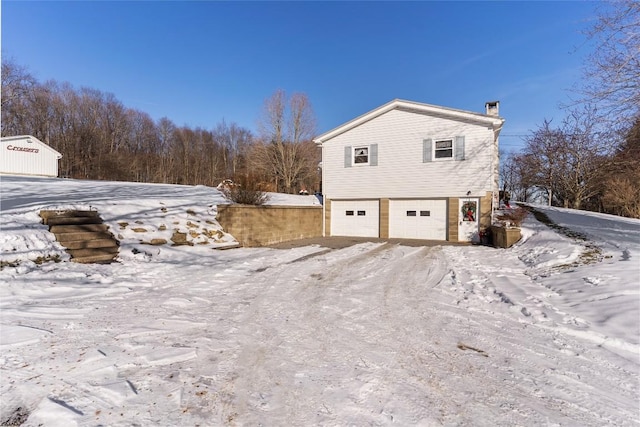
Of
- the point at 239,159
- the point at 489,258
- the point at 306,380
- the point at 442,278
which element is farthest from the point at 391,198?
the point at 239,159

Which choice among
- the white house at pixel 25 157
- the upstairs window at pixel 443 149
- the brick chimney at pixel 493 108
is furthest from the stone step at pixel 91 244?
the white house at pixel 25 157

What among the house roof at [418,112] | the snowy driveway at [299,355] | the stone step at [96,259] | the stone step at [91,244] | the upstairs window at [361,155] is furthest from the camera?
the upstairs window at [361,155]

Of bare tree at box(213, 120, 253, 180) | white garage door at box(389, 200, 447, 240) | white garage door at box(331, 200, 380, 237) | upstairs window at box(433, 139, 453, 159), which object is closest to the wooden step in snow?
white garage door at box(331, 200, 380, 237)

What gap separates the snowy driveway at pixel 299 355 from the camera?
7.07 feet

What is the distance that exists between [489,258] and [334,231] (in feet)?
26.4

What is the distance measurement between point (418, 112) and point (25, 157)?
24624 millimetres

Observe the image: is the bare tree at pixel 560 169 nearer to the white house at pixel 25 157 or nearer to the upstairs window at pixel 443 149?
the upstairs window at pixel 443 149

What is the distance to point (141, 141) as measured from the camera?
44.5 meters

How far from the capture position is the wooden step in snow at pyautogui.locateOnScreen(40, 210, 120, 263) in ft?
20.9

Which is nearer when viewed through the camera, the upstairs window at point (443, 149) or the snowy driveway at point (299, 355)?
the snowy driveway at point (299, 355)

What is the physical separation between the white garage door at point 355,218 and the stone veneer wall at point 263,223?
178 cm

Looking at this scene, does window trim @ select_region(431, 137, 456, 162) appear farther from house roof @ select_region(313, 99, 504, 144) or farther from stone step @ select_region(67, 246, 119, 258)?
stone step @ select_region(67, 246, 119, 258)

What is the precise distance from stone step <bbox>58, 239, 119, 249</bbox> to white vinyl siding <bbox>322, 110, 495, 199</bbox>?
10.0 m

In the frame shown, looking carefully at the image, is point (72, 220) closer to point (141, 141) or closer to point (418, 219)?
point (418, 219)
